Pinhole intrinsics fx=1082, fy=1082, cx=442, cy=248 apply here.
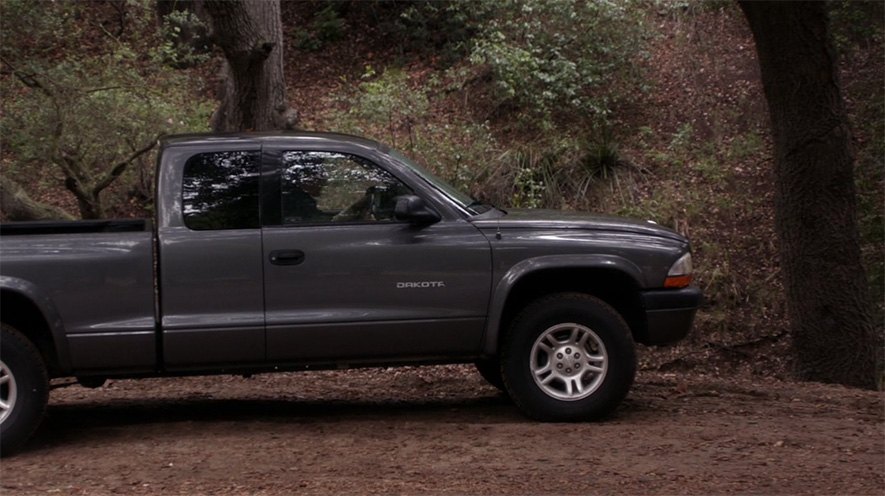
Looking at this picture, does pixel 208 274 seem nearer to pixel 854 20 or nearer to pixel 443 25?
pixel 854 20

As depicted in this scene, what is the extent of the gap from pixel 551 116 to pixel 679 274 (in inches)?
342

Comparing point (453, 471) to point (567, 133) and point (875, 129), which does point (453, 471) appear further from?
point (567, 133)

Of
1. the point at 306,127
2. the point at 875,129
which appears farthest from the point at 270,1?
the point at 875,129

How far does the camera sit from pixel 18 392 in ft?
21.9

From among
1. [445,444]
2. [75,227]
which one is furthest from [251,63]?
[445,444]

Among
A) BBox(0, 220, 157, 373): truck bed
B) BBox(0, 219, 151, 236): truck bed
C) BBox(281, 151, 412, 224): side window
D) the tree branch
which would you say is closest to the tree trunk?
the tree branch

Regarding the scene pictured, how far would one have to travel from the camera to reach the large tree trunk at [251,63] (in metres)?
11.5

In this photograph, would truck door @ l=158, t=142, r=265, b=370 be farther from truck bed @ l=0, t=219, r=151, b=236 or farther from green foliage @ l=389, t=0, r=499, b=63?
green foliage @ l=389, t=0, r=499, b=63

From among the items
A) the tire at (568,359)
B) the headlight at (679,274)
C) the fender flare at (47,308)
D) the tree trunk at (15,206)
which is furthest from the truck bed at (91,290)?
the tree trunk at (15,206)

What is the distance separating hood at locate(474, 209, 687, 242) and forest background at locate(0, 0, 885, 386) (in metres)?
4.23

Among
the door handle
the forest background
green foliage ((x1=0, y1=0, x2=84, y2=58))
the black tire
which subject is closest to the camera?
the door handle

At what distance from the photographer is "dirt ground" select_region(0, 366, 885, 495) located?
6.04 m

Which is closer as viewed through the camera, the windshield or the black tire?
the windshield

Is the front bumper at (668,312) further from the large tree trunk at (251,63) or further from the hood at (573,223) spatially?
the large tree trunk at (251,63)
